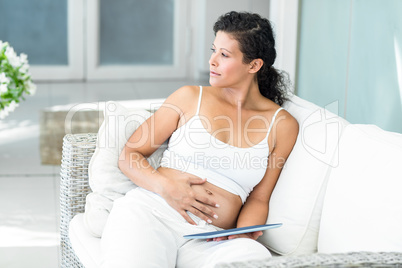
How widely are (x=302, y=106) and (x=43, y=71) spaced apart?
14.1 ft

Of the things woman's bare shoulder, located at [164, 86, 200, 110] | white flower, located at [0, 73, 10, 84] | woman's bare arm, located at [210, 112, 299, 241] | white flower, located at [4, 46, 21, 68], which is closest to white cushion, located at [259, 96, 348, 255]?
woman's bare arm, located at [210, 112, 299, 241]

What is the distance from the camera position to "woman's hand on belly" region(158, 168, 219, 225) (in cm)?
186

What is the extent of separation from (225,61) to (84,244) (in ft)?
2.39

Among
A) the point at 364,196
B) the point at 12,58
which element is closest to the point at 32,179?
the point at 12,58

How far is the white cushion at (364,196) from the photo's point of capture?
1.53 m

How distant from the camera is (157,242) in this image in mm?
1709

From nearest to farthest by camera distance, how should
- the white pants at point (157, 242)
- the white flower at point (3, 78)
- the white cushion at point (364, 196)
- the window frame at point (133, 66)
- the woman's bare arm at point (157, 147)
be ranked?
the white cushion at point (364, 196) < the white pants at point (157, 242) < the woman's bare arm at point (157, 147) < the white flower at point (3, 78) < the window frame at point (133, 66)

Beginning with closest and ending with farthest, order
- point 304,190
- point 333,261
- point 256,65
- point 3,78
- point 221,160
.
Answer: point 333,261, point 304,190, point 221,160, point 256,65, point 3,78

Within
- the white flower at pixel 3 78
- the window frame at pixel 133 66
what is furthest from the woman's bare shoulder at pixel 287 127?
the window frame at pixel 133 66

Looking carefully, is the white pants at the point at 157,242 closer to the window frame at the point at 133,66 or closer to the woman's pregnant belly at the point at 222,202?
the woman's pregnant belly at the point at 222,202

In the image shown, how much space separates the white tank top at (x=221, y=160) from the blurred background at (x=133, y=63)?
A: 0.65 m

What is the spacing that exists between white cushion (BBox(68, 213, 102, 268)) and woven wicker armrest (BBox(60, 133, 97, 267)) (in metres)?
0.06

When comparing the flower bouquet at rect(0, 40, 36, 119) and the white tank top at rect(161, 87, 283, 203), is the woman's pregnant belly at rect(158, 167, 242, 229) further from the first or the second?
the flower bouquet at rect(0, 40, 36, 119)

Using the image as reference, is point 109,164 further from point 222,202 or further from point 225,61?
point 225,61
